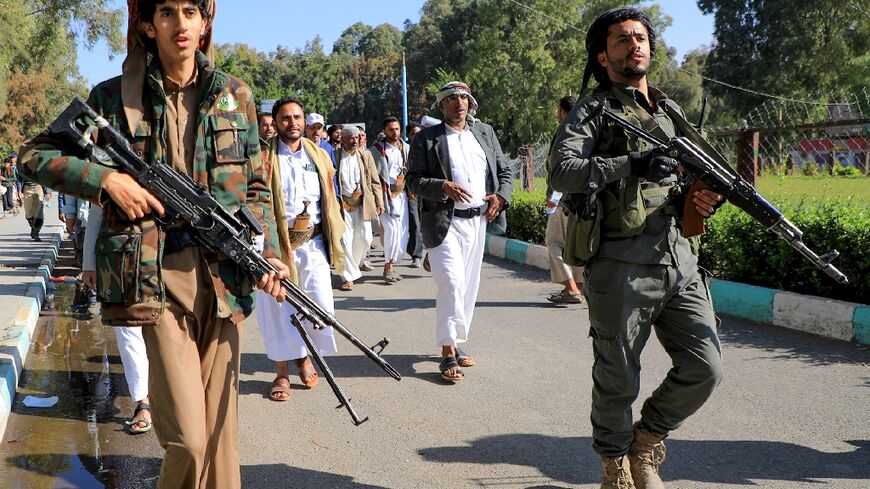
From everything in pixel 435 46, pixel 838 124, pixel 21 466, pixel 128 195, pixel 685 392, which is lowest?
pixel 21 466

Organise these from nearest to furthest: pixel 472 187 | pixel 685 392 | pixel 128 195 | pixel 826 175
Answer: pixel 128 195 → pixel 685 392 → pixel 472 187 → pixel 826 175

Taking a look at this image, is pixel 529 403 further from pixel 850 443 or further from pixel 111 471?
pixel 111 471

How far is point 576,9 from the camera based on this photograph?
162 feet

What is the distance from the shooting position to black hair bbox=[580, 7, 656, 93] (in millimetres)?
3533

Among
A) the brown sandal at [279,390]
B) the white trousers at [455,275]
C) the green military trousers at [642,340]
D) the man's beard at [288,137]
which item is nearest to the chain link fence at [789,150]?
the white trousers at [455,275]

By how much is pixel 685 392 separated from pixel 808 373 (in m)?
2.65

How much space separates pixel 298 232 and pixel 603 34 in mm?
2891

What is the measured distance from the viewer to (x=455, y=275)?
5945mm

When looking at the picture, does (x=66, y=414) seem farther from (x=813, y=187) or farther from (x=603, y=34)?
(x=813, y=187)

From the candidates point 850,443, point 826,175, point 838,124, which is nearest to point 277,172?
point 850,443

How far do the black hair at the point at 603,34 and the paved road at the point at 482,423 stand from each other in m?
1.87

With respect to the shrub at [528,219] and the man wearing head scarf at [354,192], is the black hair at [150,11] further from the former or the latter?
the shrub at [528,219]

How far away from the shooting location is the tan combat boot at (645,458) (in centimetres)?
363

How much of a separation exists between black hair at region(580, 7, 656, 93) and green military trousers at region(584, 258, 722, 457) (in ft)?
2.81
